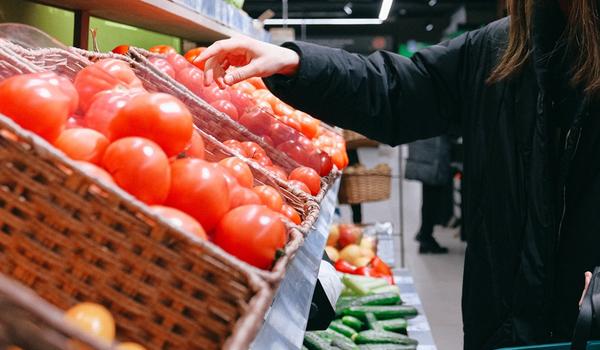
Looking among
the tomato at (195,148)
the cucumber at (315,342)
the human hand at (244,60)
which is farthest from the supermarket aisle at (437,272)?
the tomato at (195,148)

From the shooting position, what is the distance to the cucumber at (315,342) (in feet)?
8.64

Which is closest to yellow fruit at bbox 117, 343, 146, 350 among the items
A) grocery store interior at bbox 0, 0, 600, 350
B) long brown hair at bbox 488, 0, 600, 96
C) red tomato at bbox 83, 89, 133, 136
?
grocery store interior at bbox 0, 0, 600, 350

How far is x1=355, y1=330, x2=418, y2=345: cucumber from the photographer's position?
298 centimetres

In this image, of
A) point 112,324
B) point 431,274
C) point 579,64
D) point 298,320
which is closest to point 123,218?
point 112,324

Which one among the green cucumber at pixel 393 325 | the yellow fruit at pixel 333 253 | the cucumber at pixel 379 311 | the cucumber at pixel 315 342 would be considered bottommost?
the yellow fruit at pixel 333 253

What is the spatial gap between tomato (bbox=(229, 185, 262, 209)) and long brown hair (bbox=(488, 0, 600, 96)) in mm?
874

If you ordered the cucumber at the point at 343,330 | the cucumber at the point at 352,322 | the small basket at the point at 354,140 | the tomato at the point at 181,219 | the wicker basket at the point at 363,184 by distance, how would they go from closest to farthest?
1. the tomato at the point at 181,219
2. the cucumber at the point at 343,330
3. the cucumber at the point at 352,322
4. the small basket at the point at 354,140
5. the wicker basket at the point at 363,184

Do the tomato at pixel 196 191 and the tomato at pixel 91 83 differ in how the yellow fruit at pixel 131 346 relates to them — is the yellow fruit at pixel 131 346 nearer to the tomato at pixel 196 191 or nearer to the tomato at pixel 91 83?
the tomato at pixel 196 191

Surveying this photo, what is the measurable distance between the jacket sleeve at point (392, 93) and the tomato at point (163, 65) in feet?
1.21

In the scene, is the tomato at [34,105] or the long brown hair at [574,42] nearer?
the tomato at [34,105]

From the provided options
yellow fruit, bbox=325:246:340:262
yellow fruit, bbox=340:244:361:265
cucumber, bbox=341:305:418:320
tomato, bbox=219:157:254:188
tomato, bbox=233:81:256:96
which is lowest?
yellow fruit, bbox=325:246:340:262

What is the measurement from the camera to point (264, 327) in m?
1.08

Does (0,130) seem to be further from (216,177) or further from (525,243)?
(525,243)

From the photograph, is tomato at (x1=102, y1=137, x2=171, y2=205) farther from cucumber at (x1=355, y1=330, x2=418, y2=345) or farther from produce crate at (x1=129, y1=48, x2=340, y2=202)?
cucumber at (x1=355, y1=330, x2=418, y2=345)
